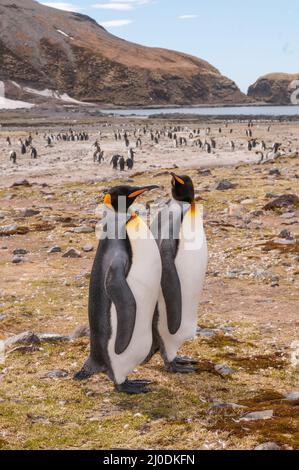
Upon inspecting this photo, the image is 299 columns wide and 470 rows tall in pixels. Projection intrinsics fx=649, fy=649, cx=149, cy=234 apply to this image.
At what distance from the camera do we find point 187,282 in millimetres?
6562

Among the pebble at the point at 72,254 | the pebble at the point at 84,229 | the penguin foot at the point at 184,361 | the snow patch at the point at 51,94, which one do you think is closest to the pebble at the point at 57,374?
the penguin foot at the point at 184,361

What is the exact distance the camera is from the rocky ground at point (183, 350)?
5.07 meters

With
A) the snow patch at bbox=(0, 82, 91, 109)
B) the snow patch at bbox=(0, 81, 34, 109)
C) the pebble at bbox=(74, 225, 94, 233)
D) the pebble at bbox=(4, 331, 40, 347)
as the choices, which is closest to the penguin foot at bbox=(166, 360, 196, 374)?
the pebble at bbox=(4, 331, 40, 347)

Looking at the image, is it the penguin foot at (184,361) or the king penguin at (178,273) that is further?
the penguin foot at (184,361)

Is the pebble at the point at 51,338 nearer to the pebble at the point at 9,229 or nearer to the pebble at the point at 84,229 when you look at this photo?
the pebble at the point at 84,229

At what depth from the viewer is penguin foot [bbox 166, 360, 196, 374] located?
21.2 feet

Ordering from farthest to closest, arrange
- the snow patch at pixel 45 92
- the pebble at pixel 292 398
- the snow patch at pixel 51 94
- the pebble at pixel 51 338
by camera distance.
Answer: the snow patch at pixel 45 92 < the snow patch at pixel 51 94 < the pebble at pixel 51 338 < the pebble at pixel 292 398

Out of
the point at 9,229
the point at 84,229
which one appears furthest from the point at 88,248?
the point at 9,229

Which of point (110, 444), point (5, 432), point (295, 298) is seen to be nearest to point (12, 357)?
point (5, 432)

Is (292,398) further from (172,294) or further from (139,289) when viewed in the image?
(139,289)

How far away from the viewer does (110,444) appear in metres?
4.87

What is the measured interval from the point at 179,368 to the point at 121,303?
3.91 feet
